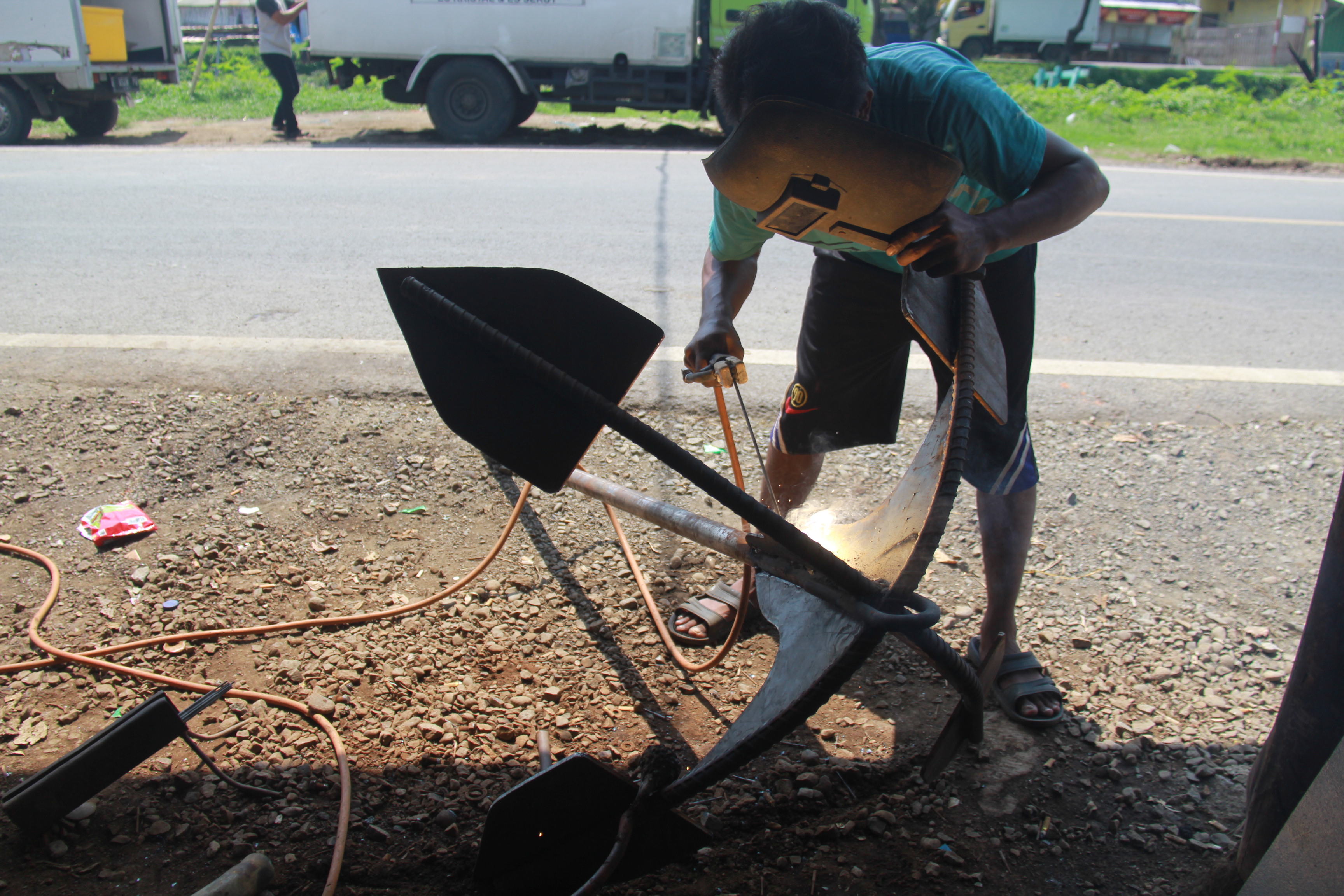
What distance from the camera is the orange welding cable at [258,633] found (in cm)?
181

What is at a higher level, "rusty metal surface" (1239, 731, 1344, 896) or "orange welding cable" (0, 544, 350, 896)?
"rusty metal surface" (1239, 731, 1344, 896)

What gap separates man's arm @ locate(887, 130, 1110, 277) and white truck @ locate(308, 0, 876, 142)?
9.14 metres

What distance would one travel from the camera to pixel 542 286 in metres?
1.44

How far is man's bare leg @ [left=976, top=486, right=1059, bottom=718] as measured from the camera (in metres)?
2.12

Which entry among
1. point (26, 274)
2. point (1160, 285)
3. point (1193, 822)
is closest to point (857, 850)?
point (1193, 822)

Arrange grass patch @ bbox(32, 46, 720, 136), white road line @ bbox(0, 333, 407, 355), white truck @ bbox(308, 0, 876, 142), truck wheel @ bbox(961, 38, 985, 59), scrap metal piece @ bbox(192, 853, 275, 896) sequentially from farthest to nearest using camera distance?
1. truck wheel @ bbox(961, 38, 985, 59)
2. grass patch @ bbox(32, 46, 720, 136)
3. white truck @ bbox(308, 0, 876, 142)
4. white road line @ bbox(0, 333, 407, 355)
5. scrap metal piece @ bbox(192, 853, 275, 896)

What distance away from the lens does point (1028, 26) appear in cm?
2430

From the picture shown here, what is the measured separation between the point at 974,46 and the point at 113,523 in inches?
1100

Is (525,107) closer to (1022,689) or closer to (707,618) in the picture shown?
(707,618)

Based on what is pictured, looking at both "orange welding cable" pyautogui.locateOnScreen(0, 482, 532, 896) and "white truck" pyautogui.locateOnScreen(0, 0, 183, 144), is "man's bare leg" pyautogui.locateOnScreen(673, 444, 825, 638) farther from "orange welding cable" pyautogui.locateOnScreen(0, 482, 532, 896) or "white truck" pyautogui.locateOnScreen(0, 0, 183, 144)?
"white truck" pyautogui.locateOnScreen(0, 0, 183, 144)

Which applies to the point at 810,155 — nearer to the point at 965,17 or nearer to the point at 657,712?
the point at 657,712

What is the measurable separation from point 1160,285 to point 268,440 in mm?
5092

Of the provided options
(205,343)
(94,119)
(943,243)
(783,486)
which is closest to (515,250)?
(205,343)

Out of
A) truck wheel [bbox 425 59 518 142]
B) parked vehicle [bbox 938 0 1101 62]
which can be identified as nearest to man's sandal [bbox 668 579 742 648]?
truck wheel [bbox 425 59 518 142]
